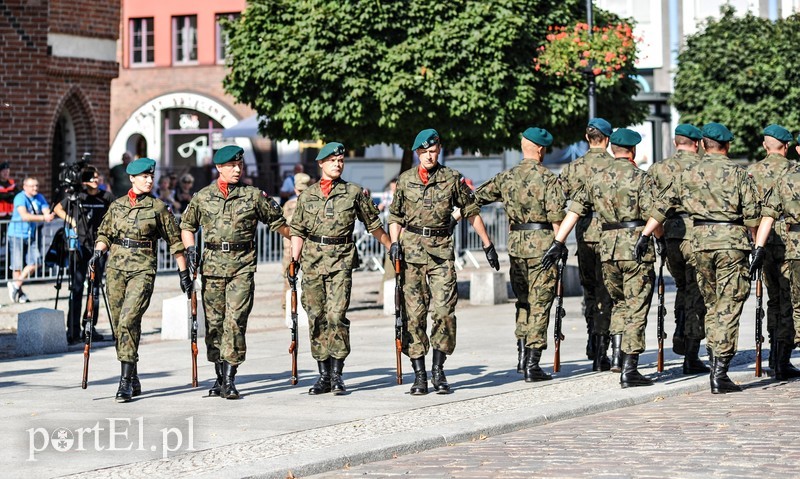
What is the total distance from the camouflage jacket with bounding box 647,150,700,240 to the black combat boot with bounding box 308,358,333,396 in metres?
3.02

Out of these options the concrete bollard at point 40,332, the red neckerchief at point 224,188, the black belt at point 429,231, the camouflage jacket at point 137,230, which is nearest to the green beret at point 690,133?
the black belt at point 429,231

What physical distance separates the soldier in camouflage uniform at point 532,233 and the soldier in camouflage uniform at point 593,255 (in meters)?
0.30

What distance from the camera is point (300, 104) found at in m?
21.5

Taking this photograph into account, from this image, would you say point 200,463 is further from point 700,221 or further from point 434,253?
point 700,221

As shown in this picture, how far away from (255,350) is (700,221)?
5.17 metres

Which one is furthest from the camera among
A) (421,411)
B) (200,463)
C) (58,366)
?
(58,366)

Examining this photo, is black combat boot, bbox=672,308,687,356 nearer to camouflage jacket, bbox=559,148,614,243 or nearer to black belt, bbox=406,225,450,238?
camouflage jacket, bbox=559,148,614,243

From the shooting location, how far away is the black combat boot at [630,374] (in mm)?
11508

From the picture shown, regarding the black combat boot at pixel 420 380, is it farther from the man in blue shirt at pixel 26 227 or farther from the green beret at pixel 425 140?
the man in blue shirt at pixel 26 227

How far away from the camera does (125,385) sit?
36.1 feet

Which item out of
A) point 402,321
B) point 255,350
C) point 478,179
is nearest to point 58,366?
point 255,350

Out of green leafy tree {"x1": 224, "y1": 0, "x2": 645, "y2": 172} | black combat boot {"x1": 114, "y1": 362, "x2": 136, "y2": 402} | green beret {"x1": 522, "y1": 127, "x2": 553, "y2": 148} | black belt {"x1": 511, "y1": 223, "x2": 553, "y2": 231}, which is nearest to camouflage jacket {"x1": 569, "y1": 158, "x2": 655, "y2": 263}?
black belt {"x1": 511, "y1": 223, "x2": 553, "y2": 231}

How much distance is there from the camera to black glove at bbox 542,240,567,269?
38.0ft

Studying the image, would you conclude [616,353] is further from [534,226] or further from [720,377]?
[534,226]
